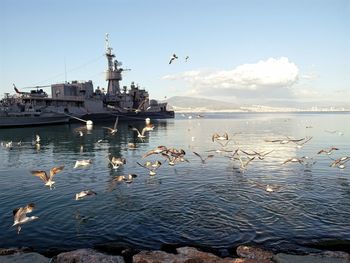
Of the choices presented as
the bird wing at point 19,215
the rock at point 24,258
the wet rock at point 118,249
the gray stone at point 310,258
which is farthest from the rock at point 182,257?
the bird wing at point 19,215

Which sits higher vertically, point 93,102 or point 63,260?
point 93,102

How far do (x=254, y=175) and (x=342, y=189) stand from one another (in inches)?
287

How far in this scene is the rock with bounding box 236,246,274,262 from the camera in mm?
13432

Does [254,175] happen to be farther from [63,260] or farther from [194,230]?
[63,260]

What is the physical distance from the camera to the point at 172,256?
13312 mm

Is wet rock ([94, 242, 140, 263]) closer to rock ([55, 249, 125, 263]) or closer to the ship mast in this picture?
rock ([55, 249, 125, 263])

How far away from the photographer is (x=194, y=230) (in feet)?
54.3

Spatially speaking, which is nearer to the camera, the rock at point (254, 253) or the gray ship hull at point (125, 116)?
the rock at point (254, 253)

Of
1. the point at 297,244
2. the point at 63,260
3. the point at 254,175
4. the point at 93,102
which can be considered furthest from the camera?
the point at 93,102

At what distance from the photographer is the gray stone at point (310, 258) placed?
1303 cm

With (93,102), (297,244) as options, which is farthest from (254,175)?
(93,102)

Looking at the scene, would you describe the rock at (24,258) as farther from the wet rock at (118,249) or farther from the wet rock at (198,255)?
the wet rock at (198,255)

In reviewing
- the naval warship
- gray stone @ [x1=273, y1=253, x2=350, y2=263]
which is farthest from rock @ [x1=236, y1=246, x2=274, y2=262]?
the naval warship

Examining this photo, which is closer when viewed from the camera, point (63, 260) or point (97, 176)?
point (63, 260)
